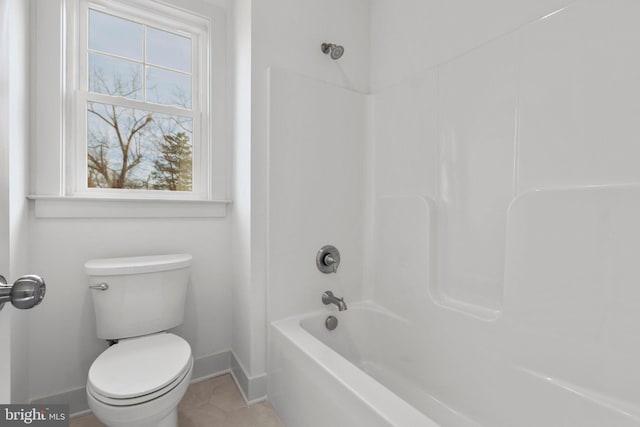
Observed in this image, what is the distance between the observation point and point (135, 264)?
138 centimetres

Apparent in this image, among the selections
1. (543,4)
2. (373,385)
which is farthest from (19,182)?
(543,4)

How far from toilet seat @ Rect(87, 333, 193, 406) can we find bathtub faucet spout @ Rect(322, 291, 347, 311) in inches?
29.5

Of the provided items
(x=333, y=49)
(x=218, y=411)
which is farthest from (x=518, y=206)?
(x=218, y=411)

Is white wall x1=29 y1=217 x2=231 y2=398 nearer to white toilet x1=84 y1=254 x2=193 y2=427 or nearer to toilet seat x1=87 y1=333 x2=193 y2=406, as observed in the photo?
white toilet x1=84 y1=254 x2=193 y2=427

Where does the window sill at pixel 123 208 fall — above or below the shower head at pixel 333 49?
below

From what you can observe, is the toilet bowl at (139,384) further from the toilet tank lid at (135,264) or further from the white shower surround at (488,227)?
the white shower surround at (488,227)

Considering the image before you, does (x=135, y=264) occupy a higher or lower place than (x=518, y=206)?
lower

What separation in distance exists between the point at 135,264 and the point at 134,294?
0.14m

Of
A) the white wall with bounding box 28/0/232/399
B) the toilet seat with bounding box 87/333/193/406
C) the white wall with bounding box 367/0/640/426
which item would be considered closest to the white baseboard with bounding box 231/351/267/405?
the white wall with bounding box 28/0/232/399

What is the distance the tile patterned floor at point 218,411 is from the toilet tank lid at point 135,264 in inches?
28.5

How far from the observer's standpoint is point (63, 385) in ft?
4.69

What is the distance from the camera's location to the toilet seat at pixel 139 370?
991mm

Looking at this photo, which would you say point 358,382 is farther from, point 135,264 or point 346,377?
point 135,264

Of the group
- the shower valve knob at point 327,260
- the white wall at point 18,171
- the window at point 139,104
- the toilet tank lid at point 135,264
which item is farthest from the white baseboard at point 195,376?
the window at point 139,104
